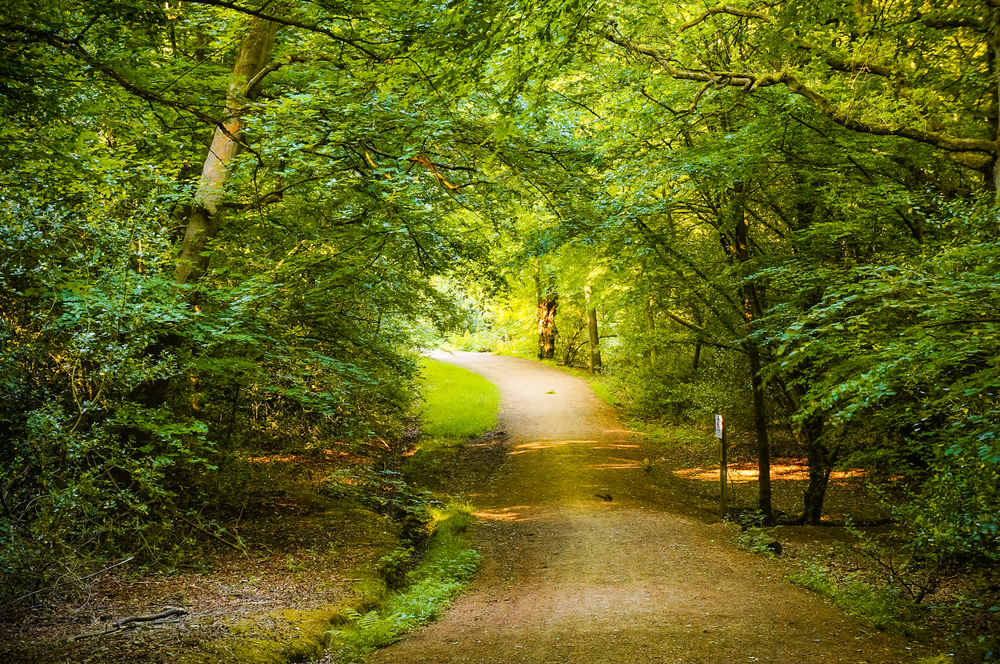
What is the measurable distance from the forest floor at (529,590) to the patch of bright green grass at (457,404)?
14.2 ft

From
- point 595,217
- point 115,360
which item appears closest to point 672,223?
point 595,217

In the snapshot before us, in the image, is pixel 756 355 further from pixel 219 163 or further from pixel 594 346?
pixel 594 346

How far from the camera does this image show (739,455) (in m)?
16.7

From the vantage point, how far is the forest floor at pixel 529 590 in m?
5.25

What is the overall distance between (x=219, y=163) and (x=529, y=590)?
6.81 metres

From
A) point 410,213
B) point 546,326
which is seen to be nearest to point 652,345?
point 410,213

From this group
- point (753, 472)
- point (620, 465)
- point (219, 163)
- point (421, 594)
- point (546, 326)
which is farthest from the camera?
point (546, 326)

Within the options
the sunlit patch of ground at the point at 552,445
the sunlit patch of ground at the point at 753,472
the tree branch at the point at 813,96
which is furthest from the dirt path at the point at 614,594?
the tree branch at the point at 813,96

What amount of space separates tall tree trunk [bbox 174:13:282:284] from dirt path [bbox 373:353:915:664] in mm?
5572

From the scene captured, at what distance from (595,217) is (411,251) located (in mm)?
2944

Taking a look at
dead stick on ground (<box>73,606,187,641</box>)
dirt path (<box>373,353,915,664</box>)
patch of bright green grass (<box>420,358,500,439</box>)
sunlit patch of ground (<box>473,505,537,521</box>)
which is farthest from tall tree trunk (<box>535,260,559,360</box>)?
dead stick on ground (<box>73,606,187,641</box>)

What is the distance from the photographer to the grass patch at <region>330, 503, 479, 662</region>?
6.02 meters

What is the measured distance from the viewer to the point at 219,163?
26.5 feet

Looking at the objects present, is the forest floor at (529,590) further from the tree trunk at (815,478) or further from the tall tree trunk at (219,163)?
the tall tree trunk at (219,163)
